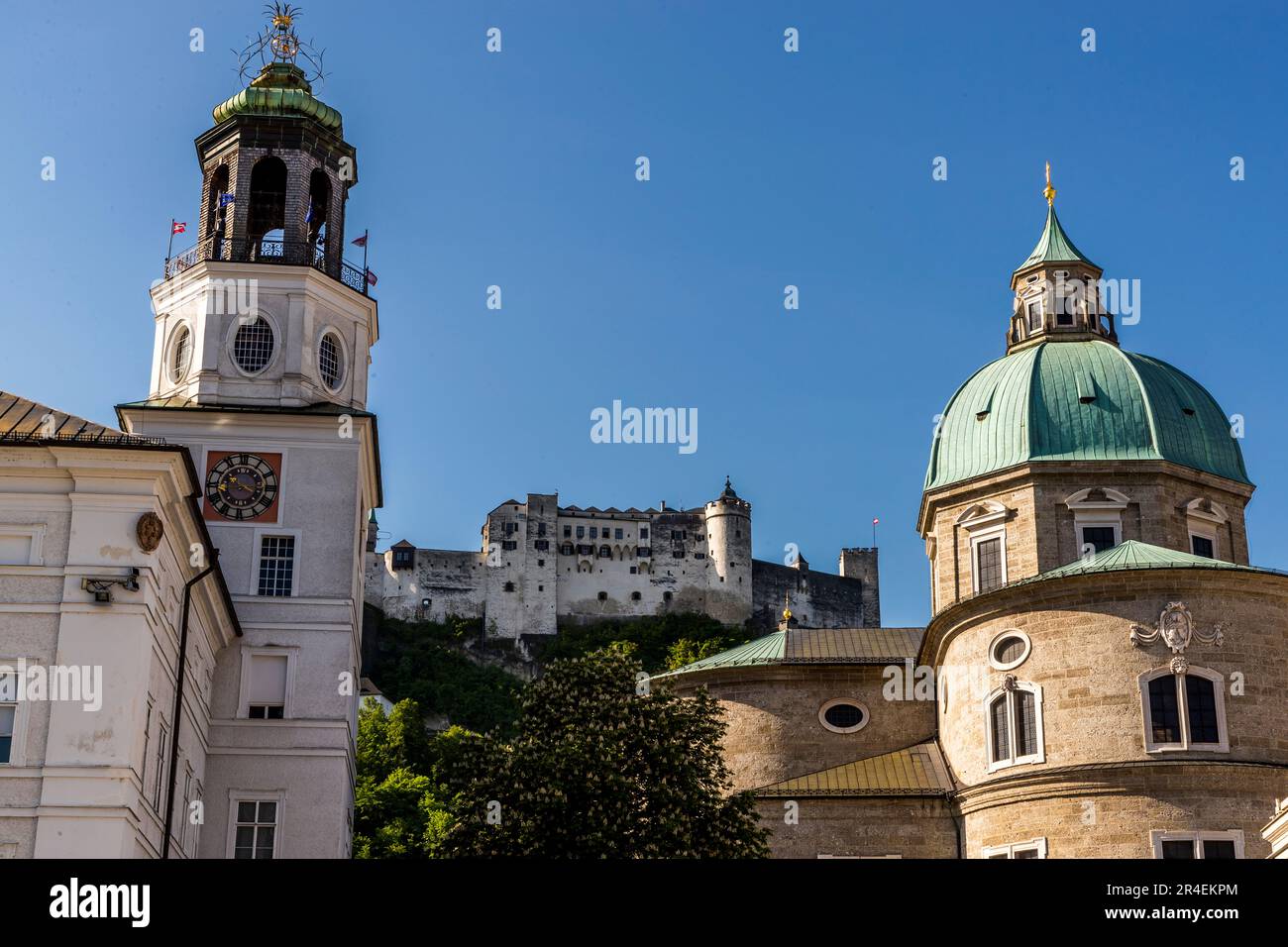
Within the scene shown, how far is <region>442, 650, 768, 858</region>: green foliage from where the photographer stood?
37188mm

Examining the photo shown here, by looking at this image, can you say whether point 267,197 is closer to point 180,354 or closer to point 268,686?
point 180,354

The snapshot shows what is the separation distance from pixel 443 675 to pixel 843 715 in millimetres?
83012

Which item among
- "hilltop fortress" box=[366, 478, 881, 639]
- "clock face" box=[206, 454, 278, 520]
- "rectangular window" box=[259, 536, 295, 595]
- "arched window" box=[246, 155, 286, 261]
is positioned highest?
"hilltop fortress" box=[366, 478, 881, 639]

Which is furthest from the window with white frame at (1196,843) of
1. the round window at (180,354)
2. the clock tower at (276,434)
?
the round window at (180,354)

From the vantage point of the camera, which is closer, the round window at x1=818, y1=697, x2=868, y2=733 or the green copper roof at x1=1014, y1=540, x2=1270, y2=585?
the green copper roof at x1=1014, y1=540, x2=1270, y2=585

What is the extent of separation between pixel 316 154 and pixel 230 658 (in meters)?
13.6

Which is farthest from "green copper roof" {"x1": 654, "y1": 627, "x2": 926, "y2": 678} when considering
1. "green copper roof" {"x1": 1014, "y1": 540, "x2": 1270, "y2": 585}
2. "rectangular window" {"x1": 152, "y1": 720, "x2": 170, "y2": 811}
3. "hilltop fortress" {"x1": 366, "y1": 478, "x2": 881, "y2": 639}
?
"hilltop fortress" {"x1": 366, "y1": 478, "x2": 881, "y2": 639}

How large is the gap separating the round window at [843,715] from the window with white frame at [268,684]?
658 inches

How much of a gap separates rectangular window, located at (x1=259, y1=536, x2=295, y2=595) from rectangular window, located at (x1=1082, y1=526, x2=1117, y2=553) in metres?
21.5

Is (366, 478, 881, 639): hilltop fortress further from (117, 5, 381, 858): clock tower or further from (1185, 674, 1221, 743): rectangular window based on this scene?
(1185, 674, 1221, 743): rectangular window

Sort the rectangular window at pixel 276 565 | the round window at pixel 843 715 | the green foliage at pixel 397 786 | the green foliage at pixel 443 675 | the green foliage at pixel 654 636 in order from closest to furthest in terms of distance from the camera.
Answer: the rectangular window at pixel 276 565 → the round window at pixel 843 715 → the green foliage at pixel 397 786 → the green foliage at pixel 443 675 → the green foliage at pixel 654 636

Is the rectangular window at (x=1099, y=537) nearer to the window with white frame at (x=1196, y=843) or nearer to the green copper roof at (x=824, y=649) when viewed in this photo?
the green copper roof at (x=824, y=649)

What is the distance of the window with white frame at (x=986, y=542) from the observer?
5019 centimetres
